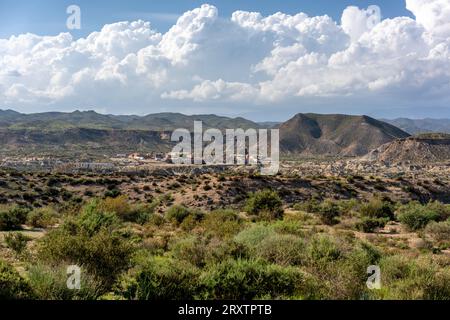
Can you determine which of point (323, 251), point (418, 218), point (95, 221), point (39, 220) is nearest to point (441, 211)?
point (418, 218)

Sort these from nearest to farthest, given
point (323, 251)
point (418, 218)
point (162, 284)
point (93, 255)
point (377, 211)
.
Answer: point (162, 284) < point (93, 255) < point (323, 251) < point (418, 218) < point (377, 211)

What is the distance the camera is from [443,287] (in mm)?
10391

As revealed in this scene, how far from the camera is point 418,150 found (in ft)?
427

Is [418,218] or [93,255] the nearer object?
[93,255]

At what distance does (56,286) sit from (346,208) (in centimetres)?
3175

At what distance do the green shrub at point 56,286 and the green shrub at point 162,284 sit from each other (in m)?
0.86

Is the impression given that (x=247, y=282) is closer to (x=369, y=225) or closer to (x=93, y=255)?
(x=93, y=255)

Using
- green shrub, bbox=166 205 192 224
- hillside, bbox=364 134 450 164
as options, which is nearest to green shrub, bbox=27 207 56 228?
green shrub, bbox=166 205 192 224

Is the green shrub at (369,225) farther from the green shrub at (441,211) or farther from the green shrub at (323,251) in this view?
the green shrub at (323,251)

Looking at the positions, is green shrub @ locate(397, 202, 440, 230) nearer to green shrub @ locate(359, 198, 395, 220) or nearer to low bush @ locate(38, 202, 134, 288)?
green shrub @ locate(359, 198, 395, 220)

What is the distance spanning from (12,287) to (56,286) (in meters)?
0.89

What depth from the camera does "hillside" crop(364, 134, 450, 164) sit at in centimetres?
12482
